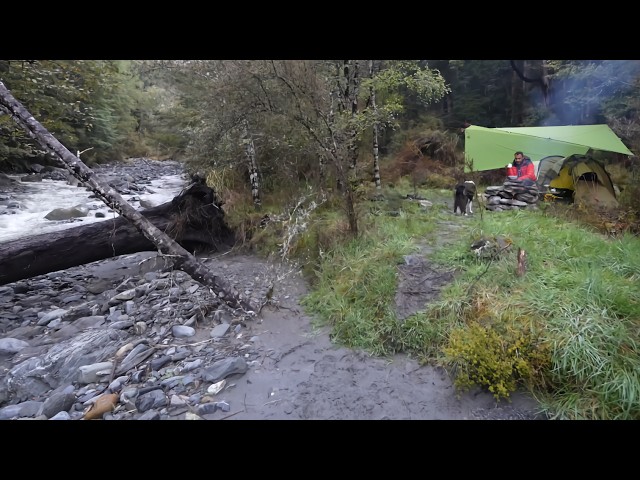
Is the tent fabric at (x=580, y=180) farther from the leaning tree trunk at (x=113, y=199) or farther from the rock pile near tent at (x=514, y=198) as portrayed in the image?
the leaning tree trunk at (x=113, y=199)

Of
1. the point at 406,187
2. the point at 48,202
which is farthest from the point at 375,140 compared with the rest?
the point at 48,202

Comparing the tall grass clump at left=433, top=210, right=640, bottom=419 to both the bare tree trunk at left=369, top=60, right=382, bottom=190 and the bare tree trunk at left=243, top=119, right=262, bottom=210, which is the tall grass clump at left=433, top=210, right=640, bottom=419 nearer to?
the bare tree trunk at left=243, top=119, right=262, bottom=210

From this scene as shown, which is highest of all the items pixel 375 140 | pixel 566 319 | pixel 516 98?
pixel 516 98

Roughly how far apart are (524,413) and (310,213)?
5247 millimetres

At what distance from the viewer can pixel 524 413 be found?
302cm

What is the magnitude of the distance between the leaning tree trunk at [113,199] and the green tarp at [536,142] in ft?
20.0

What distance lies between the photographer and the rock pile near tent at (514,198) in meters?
7.60

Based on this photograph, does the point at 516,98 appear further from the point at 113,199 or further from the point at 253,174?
the point at 113,199

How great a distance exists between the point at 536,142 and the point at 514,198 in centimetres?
222

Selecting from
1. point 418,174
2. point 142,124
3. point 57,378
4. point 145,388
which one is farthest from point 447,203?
point 142,124

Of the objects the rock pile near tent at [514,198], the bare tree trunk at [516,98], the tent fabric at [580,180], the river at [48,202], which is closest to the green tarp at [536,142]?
the tent fabric at [580,180]

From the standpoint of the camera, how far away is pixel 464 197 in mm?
7375

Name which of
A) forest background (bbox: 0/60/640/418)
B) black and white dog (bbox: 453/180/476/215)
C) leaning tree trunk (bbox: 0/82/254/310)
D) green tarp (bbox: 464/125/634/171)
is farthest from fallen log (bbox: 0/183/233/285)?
green tarp (bbox: 464/125/634/171)

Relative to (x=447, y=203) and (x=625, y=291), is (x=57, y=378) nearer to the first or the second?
(x=625, y=291)
